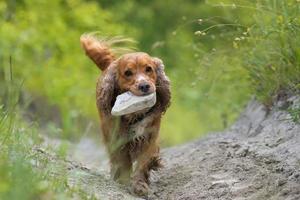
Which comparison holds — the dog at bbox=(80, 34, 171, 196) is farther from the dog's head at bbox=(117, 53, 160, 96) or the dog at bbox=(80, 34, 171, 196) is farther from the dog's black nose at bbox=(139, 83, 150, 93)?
the dog's black nose at bbox=(139, 83, 150, 93)

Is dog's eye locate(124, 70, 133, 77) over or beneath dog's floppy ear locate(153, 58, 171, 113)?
over

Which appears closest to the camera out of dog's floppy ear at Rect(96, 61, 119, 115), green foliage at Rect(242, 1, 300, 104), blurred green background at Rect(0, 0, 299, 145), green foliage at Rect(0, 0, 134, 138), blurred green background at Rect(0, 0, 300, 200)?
blurred green background at Rect(0, 0, 300, 200)

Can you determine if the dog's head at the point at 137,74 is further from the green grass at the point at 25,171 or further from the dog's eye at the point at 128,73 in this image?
the green grass at the point at 25,171

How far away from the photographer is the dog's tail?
743cm

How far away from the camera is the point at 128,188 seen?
259 inches

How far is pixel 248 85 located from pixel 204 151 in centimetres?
86

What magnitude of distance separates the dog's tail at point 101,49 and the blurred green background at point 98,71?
0.54 m

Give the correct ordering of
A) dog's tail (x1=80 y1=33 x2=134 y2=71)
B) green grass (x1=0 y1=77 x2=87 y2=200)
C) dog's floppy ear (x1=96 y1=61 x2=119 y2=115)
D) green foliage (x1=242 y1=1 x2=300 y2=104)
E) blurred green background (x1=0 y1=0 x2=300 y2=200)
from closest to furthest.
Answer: green grass (x1=0 y1=77 x2=87 y2=200)
blurred green background (x1=0 y1=0 x2=300 y2=200)
green foliage (x1=242 y1=1 x2=300 y2=104)
dog's floppy ear (x1=96 y1=61 x2=119 y2=115)
dog's tail (x1=80 y1=33 x2=134 y2=71)

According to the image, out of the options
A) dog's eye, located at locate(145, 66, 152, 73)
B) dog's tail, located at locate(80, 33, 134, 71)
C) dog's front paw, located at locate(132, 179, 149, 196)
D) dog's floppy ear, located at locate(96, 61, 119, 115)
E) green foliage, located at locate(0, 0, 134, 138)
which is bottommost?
green foliage, located at locate(0, 0, 134, 138)

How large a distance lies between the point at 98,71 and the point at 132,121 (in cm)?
604

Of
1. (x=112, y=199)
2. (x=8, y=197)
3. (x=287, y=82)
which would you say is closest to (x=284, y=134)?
(x=287, y=82)

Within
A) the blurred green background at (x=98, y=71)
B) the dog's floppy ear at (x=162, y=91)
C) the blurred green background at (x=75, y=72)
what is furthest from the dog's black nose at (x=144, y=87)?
the blurred green background at (x=75, y=72)

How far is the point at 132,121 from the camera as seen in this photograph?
675 cm

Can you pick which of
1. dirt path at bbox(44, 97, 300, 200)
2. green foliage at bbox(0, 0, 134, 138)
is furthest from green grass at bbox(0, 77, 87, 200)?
green foliage at bbox(0, 0, 134, 138)
